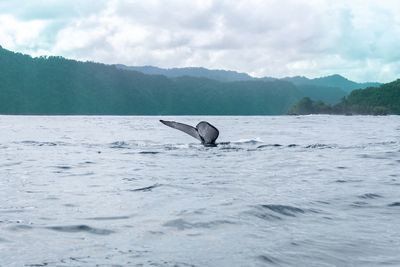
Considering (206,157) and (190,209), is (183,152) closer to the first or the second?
(206,157)

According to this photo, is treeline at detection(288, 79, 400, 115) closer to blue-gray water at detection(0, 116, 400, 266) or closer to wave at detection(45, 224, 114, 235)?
blue-gray water at detection(0, 116, 400, 266)

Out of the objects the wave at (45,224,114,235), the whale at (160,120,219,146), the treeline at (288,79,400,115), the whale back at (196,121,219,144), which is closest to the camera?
the wave at (45,224,114,235)

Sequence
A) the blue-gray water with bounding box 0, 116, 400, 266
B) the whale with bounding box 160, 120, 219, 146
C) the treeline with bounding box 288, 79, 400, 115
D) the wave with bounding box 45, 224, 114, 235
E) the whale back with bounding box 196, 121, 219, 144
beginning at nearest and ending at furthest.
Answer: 1. the blue-gray water with bounding box 0, 116, 400, 266
2. the wave with bounding box 45, 224, 114, 235
3. the whale with bounding box 160, 120, 219, 146
4. the whale back with bounding box 196, 121, 219, 144
5. the treeline with bounding box 288, 79, 400, 115

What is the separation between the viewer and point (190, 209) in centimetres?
945

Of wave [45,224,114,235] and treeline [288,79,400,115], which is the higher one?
treeline [288,79,400,115]

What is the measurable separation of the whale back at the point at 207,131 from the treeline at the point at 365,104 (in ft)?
515

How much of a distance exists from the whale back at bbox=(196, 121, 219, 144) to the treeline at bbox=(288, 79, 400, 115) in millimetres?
157092

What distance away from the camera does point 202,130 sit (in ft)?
75.8

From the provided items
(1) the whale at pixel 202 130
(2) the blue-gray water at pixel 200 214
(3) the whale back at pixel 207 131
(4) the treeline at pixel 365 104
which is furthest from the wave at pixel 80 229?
(4) the treeline at pixel 365 104

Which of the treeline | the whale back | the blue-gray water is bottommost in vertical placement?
the blue-gray water

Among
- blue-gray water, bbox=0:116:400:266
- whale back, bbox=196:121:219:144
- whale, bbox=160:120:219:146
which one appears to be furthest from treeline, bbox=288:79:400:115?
blue-gray water, bbox=0:116:400:266

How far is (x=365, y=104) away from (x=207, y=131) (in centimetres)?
16946

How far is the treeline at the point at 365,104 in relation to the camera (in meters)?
178

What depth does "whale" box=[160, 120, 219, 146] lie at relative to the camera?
21609 mm
